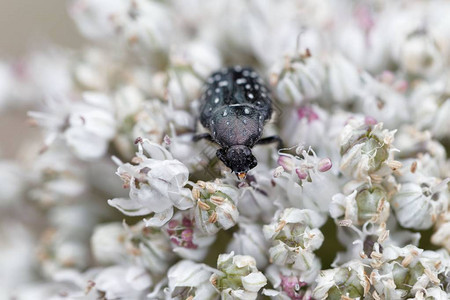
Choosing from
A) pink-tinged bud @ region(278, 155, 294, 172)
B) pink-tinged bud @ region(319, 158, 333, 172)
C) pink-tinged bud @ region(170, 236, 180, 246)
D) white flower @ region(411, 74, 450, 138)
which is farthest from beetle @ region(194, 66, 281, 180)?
white flower @ region(411, 74, 450, 138)

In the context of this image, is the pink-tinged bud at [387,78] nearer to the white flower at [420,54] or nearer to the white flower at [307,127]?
the white flower at [420,54]

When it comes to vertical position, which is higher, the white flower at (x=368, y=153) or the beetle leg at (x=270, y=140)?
the beetle leg at (x=270, y=140)

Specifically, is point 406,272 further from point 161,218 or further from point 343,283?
point 161,218

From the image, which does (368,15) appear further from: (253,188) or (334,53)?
(253,188)

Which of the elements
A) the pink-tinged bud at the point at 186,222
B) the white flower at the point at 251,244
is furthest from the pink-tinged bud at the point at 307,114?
the pink-tinged bud at the point at 186,222

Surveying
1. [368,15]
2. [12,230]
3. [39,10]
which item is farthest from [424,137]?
[39,10]

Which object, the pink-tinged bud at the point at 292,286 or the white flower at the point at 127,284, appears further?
the white flower at the point at 127,284

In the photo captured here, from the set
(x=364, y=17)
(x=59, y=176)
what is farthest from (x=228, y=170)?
(x=364, y=17)

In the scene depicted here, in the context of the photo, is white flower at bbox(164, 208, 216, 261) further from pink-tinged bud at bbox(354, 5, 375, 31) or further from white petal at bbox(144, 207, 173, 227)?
pink-tinged bud at bbox(354, 5, 375, 31)
